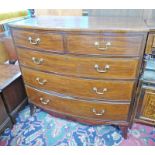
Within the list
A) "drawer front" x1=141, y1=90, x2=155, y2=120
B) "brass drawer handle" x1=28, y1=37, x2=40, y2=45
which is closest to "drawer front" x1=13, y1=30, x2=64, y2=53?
"brass drawer handle" x1=28, y1=37, x2=40, y2=45

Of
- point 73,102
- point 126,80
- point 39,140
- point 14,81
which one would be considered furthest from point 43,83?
point 126,80

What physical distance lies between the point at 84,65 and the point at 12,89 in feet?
2.99

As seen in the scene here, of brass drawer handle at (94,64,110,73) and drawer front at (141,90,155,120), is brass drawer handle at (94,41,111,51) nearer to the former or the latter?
brass drawer handle at (94,64,110,73)

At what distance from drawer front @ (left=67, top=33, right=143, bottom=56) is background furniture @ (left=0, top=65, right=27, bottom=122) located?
2.75 ft

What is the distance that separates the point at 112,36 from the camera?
0.95 metres

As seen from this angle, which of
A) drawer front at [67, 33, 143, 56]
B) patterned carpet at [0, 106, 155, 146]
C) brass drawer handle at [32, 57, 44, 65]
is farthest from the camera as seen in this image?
patterned carpet at [0, 106, 155, 146]

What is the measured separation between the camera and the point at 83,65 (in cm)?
111

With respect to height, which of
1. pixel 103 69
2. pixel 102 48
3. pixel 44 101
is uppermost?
pixel 102 48

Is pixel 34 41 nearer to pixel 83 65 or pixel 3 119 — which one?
pixel 83 65

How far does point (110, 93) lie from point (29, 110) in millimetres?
1093

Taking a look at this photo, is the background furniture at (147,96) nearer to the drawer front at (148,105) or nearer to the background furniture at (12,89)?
the drawer front at (148,105)

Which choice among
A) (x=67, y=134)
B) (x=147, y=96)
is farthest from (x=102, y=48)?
(x=67, y=134)

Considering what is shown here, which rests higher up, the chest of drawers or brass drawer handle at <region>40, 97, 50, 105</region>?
the chest of drawers

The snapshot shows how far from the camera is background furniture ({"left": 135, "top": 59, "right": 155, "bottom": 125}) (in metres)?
1.25
